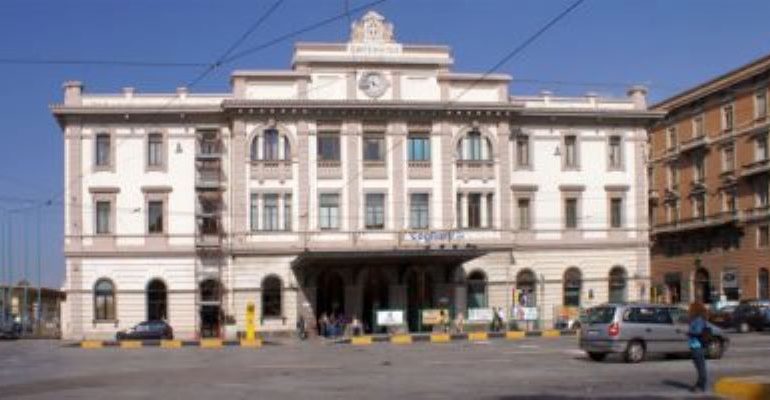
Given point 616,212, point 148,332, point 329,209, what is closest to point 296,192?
point 329,209

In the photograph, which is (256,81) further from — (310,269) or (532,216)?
(532,216)

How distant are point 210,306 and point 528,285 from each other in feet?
57.0

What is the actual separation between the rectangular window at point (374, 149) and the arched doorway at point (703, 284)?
33434 millimetres

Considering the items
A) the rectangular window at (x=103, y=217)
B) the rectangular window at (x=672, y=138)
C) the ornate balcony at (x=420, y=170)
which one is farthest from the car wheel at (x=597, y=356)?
the rectangular window at (x=672, y=138)

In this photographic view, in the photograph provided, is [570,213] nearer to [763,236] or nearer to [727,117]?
[763,236]

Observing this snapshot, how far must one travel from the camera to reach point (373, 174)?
62531 mm

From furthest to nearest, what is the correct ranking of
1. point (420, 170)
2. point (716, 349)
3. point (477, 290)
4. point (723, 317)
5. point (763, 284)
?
point (763, 284) < point (477, 290) < point (420, 170) < point (723, 317) < point (716, 349)

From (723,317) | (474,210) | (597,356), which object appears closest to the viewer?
(597,356)

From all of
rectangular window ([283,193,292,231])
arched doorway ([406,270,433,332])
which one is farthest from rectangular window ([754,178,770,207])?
rectangular window ([283,193,292,231])

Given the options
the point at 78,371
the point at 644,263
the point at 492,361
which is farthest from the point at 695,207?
the point at 78,371

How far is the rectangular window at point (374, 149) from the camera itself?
6256 cm

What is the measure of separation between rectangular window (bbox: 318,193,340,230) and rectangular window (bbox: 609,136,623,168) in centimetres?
1609

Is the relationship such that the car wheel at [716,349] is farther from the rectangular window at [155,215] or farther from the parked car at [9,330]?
the parked car at [9,330]

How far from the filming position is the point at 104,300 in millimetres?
61750
